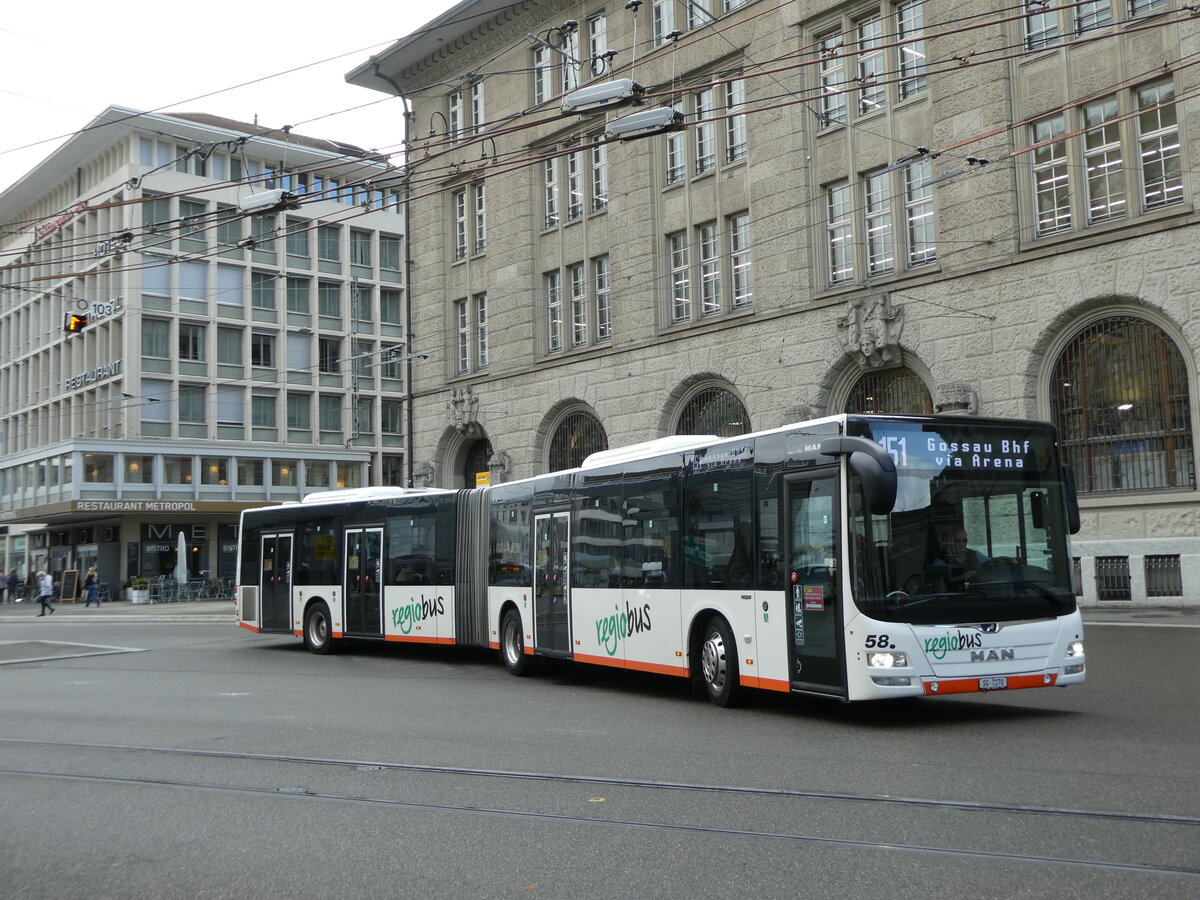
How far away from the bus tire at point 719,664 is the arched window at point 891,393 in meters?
15.6

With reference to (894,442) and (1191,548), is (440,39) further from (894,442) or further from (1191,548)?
(894,442)

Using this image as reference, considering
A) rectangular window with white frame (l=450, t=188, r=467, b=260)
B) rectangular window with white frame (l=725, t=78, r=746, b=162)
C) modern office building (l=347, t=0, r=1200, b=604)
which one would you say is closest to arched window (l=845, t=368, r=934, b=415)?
modern office building (l=347, t=0, r=1200, b=604)

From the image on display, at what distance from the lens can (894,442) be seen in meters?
11.2

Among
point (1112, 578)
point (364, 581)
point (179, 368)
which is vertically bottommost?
point (1112, 578)

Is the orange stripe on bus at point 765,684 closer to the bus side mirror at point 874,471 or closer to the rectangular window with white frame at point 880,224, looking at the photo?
the bus side mirror at point 874,471

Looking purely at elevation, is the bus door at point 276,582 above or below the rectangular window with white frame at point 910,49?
below

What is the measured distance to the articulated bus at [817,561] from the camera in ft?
35.7

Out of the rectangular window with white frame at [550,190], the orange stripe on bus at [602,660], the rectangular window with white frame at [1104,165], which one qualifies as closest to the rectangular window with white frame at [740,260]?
the rectangular window with white frame at [550,190]

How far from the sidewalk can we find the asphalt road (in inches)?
929

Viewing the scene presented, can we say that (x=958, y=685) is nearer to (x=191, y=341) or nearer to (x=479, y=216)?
(x=479, y=216)

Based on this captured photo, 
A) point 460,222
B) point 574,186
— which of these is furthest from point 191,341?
point 574,186

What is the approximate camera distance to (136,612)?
43844mm

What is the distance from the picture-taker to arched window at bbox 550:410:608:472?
118ft

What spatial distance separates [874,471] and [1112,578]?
16525 millimetres
